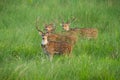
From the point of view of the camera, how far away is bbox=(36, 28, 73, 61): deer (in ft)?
32.9

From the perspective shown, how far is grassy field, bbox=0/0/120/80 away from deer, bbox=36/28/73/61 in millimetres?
161

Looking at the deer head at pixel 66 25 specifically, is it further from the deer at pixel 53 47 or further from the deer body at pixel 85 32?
the deer at pixel 53 47

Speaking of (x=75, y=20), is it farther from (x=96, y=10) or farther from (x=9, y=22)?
(x=9, y=22)

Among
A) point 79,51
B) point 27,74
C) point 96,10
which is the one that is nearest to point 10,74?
point 27,74

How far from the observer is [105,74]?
780 centimetres

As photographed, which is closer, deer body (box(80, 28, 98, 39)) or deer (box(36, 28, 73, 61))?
deer (box(36, 28, 73, 61))

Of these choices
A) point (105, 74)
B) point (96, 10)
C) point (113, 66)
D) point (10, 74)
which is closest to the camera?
point (10, 74)

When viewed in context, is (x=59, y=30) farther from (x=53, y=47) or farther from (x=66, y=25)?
(x=53, y=47)

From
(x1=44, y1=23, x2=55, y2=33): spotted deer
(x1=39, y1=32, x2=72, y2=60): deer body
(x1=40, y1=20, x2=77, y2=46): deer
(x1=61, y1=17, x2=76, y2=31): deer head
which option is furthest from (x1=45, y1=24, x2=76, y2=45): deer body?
(x1=61, y1=17, x2=76, y2=31): deer head

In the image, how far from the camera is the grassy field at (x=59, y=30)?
7.81 m

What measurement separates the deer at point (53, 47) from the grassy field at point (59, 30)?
0.16 metres

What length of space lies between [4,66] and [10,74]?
34 centimetres

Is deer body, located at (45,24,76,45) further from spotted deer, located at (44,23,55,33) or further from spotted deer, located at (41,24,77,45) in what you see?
spotted deer, located at (44,23,55,33)

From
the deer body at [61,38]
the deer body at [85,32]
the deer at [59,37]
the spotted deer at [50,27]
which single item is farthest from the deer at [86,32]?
the deer body at [61,38]
